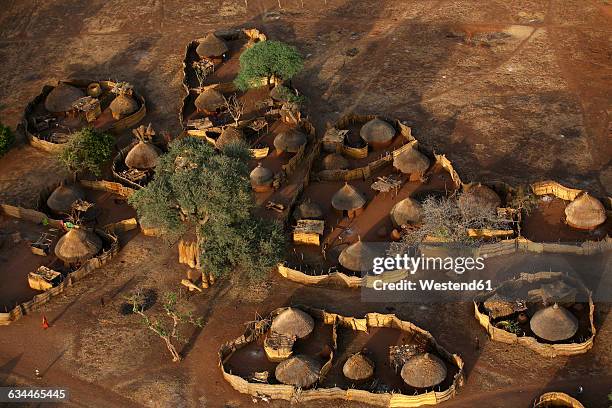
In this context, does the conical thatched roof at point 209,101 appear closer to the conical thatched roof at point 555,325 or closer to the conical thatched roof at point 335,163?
the conical thatched roof at point 335,163

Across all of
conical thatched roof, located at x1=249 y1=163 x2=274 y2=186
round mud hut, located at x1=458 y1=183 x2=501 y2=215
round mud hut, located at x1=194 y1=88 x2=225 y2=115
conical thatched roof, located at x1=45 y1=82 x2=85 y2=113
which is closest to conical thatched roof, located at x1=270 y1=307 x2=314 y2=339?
round mud hut, located at x1=458 y1=183 x2=501 y2=215

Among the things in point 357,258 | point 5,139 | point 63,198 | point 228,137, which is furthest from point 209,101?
point 357,258

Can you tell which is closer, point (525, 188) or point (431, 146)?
point (525, 188)

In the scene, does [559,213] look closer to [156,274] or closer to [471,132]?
[471,132]

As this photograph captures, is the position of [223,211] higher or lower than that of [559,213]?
higher

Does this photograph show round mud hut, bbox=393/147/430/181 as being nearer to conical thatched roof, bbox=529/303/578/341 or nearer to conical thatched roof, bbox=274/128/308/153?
conical thatched roof, bbox=274/128/308/153

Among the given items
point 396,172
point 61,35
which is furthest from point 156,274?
point 61,35

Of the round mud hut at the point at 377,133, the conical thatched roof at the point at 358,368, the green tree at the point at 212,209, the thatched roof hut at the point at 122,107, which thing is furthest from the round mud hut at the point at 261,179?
the conical thatched roof at the point at 358,368

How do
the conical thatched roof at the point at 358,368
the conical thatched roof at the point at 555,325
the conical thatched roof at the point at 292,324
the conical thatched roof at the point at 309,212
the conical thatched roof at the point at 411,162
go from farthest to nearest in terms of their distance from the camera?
1. the conical thatched roof at the point at 411,162
2. the conical thatched roof at the point at 309,212
3. the conical thatched roof at the point at 292,324
4. the conical thatched roof at the point at 555,325
5. the conical thatched roof at the point at 358,368
